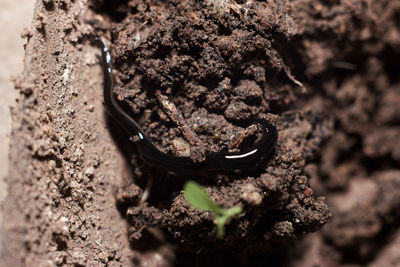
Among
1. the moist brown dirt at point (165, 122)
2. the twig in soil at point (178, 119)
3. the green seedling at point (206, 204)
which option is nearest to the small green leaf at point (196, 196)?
the green seedling at point (206, 204)

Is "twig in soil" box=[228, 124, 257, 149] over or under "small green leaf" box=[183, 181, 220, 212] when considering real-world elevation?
over

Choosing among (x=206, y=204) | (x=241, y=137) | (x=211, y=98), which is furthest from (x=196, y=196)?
(x=211, y=98)

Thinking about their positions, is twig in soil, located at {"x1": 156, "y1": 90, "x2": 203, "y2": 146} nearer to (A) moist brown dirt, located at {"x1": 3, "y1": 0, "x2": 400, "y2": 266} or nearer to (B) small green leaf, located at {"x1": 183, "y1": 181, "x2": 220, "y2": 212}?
(A) moist brown dirt, located at {"x1": 3, "y1": 0, "x2": 400, "y2": 266}

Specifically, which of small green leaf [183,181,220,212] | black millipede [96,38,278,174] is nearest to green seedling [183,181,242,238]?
small green leaf [183,181,220,212]

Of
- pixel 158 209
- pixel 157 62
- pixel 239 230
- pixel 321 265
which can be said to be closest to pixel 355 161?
pixel 321 265

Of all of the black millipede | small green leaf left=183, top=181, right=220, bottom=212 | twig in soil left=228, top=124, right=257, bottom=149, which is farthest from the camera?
twig in soil left=228, top=124, right=257, bottom=149

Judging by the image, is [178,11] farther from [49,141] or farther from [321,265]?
[321,265]
